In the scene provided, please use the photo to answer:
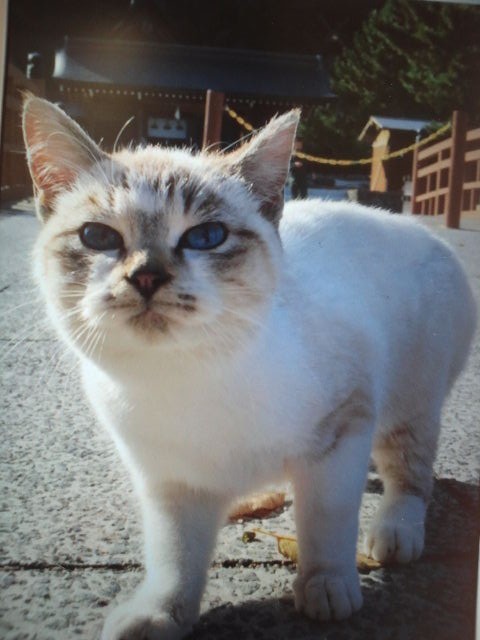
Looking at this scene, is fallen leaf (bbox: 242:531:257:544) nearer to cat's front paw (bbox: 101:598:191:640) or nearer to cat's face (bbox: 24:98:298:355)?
cat's front paw (bbox: 101:598:191:640)

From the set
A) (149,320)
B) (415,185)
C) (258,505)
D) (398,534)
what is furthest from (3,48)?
(398,534)

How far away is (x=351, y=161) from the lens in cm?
83

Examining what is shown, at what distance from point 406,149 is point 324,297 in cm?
25

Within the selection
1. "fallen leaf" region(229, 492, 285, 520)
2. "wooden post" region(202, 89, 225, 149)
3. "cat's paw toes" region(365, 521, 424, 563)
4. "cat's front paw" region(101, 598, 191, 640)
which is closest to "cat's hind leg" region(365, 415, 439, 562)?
"cat's paw toes" region(365, 521, 424, 563)

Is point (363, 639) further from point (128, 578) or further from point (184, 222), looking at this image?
point (184, 222)

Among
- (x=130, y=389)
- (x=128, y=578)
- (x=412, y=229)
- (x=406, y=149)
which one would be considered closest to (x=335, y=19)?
(x=406, y=149)

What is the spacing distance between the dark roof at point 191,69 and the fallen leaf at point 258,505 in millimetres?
531

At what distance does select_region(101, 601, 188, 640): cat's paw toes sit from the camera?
641 millimetres

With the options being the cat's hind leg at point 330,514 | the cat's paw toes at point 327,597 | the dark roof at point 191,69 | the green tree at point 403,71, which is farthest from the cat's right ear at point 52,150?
the cat's paw toes at point 327,597

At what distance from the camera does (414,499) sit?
84 cm

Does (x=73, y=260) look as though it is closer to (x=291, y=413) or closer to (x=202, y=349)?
(x=202, y=349)

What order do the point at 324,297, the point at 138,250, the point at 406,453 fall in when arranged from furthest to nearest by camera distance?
the point at 406,453, the point at 324,297, the point at 138,250

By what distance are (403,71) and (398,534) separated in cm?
61

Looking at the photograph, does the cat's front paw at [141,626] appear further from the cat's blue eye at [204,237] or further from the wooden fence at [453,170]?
the wooden fence at [453,170]
